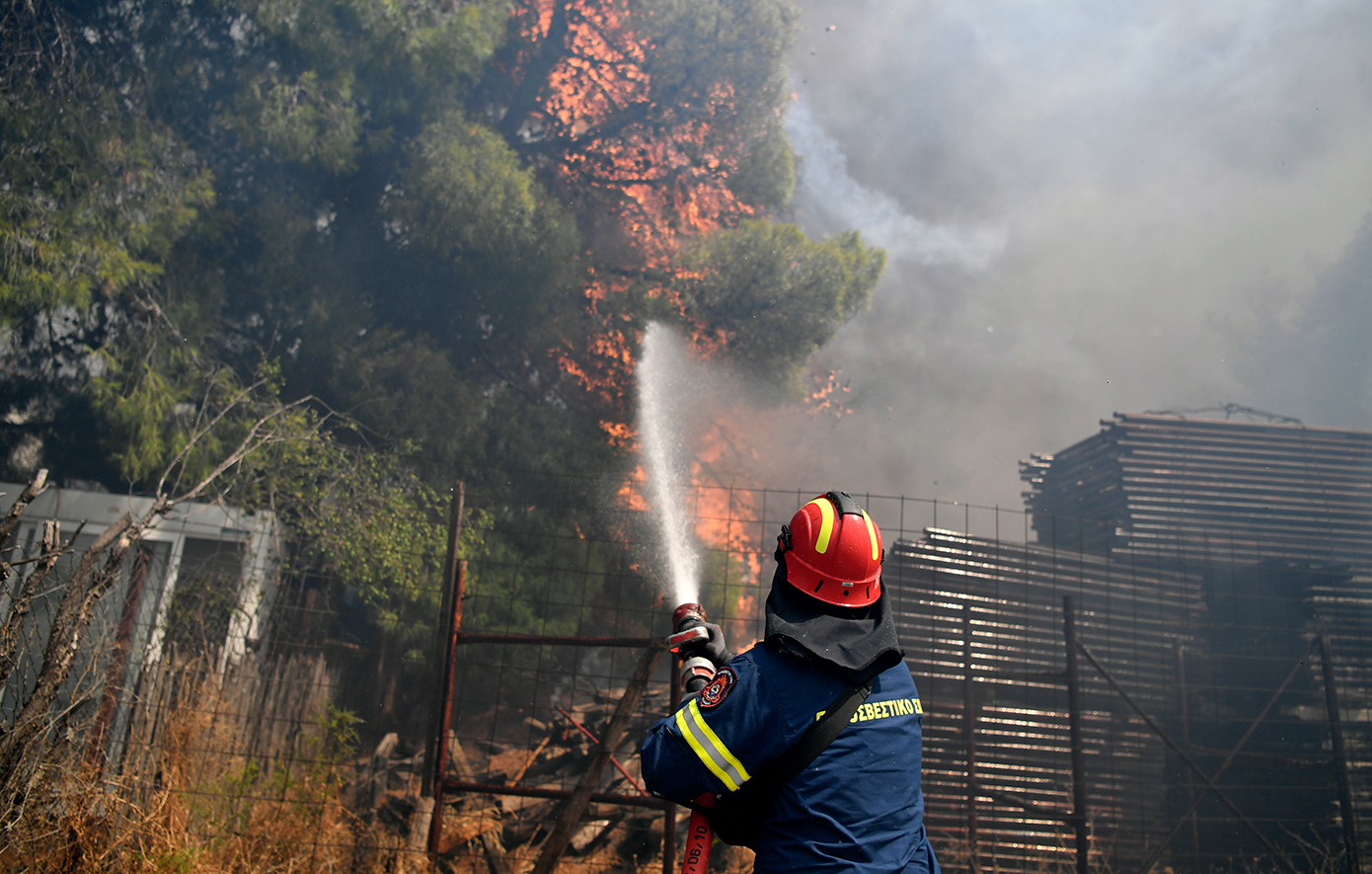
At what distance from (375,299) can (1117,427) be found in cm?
1241

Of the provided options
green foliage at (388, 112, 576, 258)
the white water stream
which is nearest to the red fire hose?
the white water stream

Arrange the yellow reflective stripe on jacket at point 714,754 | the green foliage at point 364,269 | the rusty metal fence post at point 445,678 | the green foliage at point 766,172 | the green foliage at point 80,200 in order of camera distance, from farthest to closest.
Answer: the green foliage at point 766,172 < the green foliage at point 364,269 < the green foliage at point 80,200 < the rusty metal fence post at point 445,678 < the yellow reflective stripe on jacket at point 714,754

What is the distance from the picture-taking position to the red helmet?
234cm

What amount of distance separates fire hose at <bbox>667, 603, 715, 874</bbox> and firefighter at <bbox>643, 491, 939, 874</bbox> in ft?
0.36

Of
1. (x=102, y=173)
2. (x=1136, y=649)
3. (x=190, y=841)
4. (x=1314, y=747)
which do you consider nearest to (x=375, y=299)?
(x=102, y=173)

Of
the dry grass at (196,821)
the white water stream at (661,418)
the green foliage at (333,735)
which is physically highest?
the white water stream at (661,418)

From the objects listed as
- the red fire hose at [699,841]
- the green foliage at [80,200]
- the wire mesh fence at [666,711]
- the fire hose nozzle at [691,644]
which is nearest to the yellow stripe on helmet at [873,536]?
the fire hose nozzle at [691,644]

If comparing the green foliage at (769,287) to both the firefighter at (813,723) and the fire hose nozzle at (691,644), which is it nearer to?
the fire hose nozzle at (691,644)

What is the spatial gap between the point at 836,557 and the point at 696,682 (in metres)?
0.58

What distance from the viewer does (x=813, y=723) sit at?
2.17 meters

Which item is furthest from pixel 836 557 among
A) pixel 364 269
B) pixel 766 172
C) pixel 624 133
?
pixel 624 133

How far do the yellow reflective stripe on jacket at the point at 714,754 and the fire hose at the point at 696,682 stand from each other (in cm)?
22

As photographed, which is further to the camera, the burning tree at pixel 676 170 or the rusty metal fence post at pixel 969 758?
the burning tree at pixel 676 170

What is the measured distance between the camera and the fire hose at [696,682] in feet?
7.86
